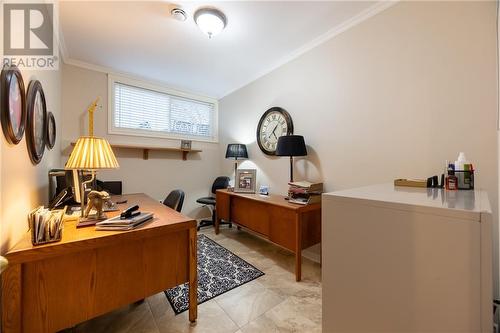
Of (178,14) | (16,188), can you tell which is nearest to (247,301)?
(16,188)

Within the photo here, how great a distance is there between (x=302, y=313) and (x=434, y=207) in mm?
1390

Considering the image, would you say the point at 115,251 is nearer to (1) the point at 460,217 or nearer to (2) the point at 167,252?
(2) the point at 167,252

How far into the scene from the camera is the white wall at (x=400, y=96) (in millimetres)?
1386

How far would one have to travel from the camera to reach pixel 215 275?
2.06 m

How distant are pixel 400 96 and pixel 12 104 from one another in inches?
103

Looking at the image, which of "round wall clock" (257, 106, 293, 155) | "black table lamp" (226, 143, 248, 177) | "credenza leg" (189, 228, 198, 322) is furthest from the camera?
"black table lamp" (226, 143, 248, 177)

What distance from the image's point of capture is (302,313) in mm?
1563

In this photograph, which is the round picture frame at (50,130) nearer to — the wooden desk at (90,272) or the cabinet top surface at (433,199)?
the wooden desk at (90,272)

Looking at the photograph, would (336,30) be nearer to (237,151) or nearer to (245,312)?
(237,151)

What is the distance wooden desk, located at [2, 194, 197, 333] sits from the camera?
0.94m

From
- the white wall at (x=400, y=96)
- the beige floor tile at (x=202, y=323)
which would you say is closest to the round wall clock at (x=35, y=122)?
the beige floor tile at (x=202, y=323)

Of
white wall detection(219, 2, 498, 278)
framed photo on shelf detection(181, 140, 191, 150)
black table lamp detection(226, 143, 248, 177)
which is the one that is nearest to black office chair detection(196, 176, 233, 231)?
black table lamp detection(226, 143, 248, 177)

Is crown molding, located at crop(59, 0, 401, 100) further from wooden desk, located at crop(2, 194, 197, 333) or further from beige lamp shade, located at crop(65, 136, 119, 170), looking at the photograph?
wooden desk, located at crop(2, 194, 197, 333)

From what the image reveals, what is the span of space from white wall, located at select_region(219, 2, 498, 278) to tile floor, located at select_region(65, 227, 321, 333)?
1109 millimetres
